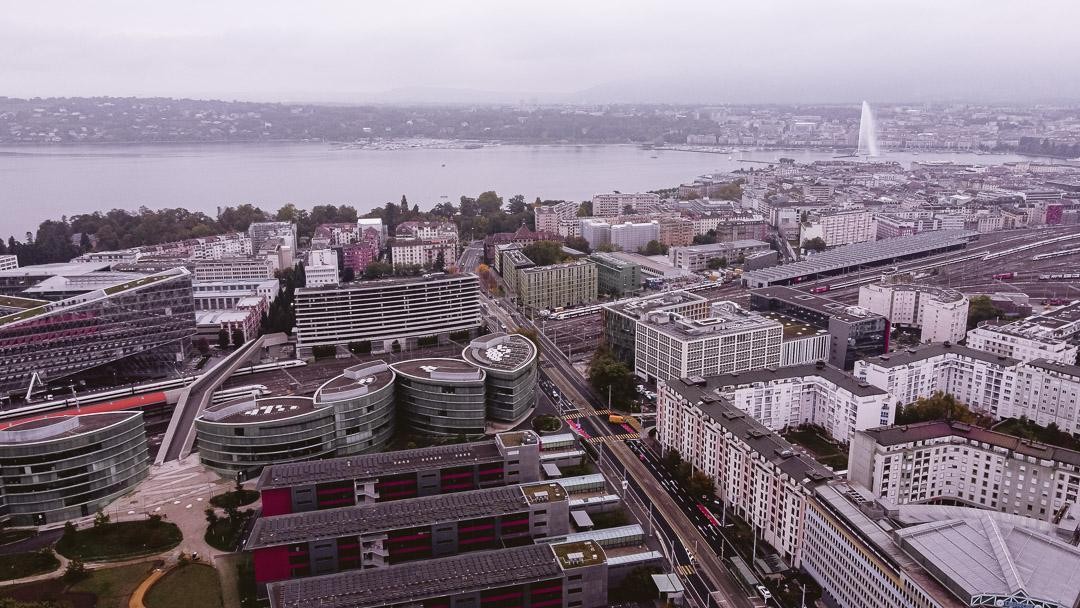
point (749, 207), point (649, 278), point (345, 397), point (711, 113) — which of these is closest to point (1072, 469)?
point (345, 397)

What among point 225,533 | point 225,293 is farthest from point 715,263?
point 225,533

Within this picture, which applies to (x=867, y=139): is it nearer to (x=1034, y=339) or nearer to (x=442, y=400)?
(x=1034, y=339)

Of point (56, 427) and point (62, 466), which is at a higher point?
point (56, 427)

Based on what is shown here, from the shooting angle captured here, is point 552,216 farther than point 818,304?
Yes

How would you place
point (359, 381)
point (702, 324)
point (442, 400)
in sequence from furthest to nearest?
point (702, 324) < point (442, 400) < point (359, 381)

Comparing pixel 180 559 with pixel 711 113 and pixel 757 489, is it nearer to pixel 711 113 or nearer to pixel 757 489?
pixel 757 489

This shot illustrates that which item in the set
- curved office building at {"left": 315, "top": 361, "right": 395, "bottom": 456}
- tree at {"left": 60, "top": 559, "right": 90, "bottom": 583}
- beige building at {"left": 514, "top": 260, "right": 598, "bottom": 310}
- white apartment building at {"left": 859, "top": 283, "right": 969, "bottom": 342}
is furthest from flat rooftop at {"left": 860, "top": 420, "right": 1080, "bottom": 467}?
beige building at {"left": 514, "top": 260, "right": 598, "bottom": 310}

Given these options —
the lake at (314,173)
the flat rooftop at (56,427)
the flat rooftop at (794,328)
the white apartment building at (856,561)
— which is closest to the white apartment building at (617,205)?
the lake at (314,173)

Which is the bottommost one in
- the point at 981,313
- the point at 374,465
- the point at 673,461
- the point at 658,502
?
the point at 658,502

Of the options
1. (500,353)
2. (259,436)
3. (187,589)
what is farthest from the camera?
(500,353)
